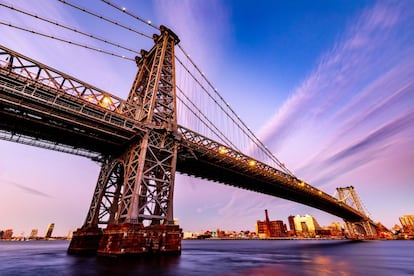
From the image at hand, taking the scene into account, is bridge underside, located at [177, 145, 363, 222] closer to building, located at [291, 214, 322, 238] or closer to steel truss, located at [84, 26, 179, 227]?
steel truss, located at [84, 26, 179, 227]

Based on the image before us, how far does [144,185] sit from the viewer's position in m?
19.4

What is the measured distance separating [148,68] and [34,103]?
18.3m

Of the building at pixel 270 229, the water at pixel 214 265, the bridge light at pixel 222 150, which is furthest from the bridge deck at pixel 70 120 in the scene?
the building at pixel 270 229

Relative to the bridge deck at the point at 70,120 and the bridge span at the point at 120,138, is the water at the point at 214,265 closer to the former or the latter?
the bridge span at the point at 120,138

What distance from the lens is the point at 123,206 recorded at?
1811cm

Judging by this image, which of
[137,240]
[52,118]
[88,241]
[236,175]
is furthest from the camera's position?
[236,175]

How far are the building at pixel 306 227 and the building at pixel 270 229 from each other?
18.3 m

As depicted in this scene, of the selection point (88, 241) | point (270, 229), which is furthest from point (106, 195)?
point (270, 229)

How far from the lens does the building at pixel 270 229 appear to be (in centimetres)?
17160

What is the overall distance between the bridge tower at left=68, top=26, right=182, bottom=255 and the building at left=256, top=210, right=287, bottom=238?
563 ft

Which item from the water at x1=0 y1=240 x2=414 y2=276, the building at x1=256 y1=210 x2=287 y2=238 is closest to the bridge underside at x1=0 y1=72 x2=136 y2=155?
the water at x1=0 y1=240 x2=414 y2=276

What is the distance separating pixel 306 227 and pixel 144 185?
214 meters

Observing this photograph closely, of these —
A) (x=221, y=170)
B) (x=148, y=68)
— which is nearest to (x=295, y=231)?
(x=221, y=170)

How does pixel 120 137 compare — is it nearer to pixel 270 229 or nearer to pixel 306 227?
pixel 270 229
